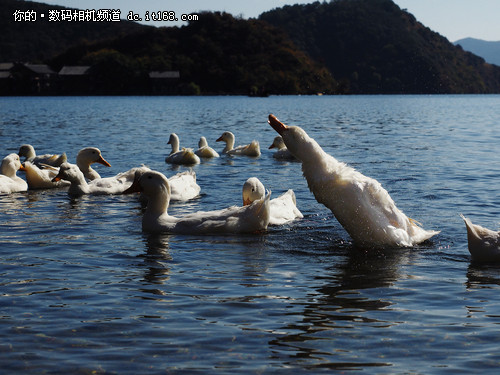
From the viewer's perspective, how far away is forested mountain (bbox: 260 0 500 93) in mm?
164125

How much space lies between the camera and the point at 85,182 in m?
14.6

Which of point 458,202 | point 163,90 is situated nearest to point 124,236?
point 458,202

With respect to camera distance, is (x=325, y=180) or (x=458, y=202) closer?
(x=325, y=180)

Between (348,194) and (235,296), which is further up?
(348,194)

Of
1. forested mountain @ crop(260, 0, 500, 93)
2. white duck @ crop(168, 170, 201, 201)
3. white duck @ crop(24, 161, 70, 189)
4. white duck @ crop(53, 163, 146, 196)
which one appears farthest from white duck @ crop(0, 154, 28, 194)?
forested mountain @ crop(260, 0, 500, 93)

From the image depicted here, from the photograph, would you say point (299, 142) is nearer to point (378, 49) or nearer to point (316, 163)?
point (316, 163)

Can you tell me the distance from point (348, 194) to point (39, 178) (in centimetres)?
870

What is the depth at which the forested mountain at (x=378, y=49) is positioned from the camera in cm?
16412

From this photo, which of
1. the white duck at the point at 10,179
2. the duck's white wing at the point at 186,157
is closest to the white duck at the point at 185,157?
the duck's white wing at the point at 186,157

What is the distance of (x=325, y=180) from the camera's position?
8.96 m

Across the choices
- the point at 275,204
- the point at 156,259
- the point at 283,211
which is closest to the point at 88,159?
the point at 275,204

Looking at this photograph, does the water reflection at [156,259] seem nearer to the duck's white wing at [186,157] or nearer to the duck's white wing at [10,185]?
the duck's white wing at [10,185]

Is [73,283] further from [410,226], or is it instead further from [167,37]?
[167,37]

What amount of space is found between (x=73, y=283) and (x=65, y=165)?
22.6 feet
